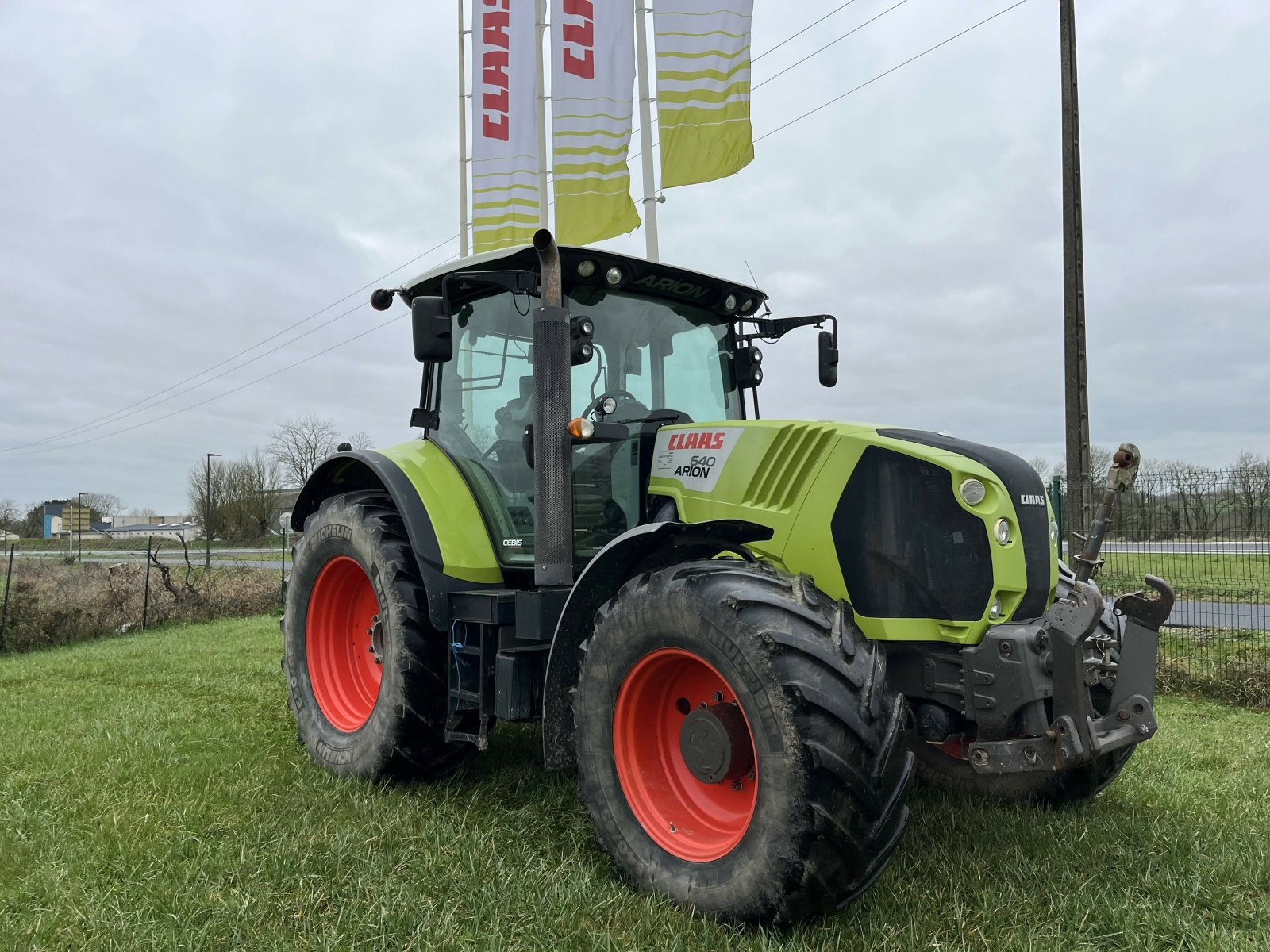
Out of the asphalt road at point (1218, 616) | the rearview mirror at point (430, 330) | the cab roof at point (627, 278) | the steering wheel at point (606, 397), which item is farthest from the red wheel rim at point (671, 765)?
the asphalt road at point (1218, 616)

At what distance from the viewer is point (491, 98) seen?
11.2 meters

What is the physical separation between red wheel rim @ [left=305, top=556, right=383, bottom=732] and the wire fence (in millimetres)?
6156

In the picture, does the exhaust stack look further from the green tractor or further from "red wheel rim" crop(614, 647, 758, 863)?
"red wheel rim" crop(614, 647, 758, 863)

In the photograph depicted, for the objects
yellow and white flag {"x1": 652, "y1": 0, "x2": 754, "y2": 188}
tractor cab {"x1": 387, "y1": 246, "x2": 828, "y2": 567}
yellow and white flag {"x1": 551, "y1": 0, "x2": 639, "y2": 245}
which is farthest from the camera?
yellow and white flag {"x1": 551, "y1": 0, "x2": 639, "y2": 245}

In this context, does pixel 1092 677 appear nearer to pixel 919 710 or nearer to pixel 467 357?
pixel 919 710

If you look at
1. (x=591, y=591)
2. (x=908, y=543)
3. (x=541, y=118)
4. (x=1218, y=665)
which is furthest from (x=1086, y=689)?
(x=541, y=118)

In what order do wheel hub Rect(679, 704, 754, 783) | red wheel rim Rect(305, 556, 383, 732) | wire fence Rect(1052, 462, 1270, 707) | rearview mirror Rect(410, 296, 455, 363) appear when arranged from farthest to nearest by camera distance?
wire fence Rect(1052, 462, 1270, 707) < red wheel rim Rect(305, 556, 383, 732) < rearview mirror Rect(410, 296, 455, 363) < wheel hub Rect(679, 704, 754, 783)

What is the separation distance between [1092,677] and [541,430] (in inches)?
86.8

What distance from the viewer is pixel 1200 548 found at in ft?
27.7

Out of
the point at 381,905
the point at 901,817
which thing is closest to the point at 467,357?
the point at 381,905

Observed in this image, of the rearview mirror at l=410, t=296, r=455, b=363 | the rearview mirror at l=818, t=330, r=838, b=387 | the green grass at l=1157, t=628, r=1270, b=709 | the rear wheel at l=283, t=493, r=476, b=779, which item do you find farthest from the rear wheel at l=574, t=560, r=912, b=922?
the green grass at l=1157, t=628, r=1270, b=709

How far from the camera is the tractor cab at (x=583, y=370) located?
383cm

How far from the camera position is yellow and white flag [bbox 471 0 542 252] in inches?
435

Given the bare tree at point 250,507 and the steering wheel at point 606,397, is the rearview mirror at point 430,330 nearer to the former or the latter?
the steering wheel at point 606,397
